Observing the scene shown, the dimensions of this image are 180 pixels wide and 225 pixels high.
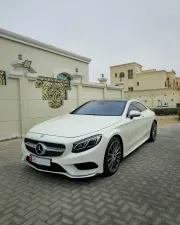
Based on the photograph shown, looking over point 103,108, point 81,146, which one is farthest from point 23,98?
point 81,146

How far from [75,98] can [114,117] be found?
514cm

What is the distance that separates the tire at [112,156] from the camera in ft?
10.8

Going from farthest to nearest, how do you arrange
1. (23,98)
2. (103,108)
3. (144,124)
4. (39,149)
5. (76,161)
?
(23,98), (144,124), (103,108), (39,149), (76,161)

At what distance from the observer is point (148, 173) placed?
11.8 feet

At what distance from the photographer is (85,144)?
3012 mm

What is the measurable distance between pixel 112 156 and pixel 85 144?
0.75m

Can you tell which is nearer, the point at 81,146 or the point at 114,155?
the point at 81,146

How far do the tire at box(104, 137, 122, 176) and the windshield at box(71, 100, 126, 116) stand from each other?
0.83 m

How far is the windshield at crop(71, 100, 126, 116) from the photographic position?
4.31 metres

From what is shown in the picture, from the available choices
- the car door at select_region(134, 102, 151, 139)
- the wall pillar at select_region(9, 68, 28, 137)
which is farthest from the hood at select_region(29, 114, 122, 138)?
the wall pillar at select_region(9, 68, 28, 137)

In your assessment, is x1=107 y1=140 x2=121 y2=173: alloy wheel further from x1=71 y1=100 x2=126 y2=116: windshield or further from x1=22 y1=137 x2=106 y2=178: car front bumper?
x1=71 y1=100 x2=126 y2=116: windshield

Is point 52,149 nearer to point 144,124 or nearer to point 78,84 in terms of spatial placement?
point 144,124

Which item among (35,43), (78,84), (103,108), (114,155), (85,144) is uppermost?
(35,43)

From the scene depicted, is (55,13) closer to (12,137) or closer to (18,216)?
(12,137)
